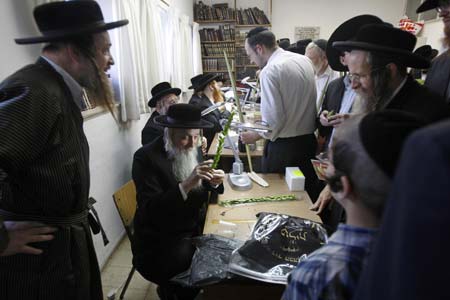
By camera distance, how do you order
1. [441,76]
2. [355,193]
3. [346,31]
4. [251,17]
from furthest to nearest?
[251,17] → [346,31] → [441,76] → [355,193]

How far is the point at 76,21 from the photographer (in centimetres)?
96

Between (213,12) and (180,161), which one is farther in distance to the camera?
(213,12)

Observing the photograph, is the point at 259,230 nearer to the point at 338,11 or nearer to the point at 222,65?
the point at 222,65

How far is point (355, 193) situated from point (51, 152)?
901 millimetres

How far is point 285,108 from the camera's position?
2.31 meters

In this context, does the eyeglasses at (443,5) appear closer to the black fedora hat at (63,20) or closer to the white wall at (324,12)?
the black fedora hat at (63,20)

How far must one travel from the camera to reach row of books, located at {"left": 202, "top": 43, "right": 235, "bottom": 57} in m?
6.72

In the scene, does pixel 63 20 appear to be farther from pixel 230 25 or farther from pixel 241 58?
pixel 230 25

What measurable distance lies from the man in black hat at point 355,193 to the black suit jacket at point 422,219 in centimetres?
21

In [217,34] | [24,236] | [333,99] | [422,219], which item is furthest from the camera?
[217,34]

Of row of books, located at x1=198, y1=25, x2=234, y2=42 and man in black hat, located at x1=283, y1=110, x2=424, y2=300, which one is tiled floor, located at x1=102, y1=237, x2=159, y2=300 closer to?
man in black hat, located at x1=283, y1=110, x2=424, y2=300

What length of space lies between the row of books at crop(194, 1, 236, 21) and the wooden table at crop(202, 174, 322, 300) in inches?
223

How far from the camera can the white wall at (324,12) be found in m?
6.49

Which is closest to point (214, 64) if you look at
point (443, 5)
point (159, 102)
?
point (159, 102)
